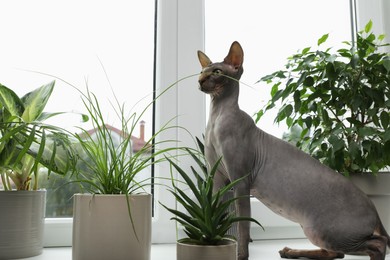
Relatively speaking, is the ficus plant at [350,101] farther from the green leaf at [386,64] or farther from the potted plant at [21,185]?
the potted plant at [21,185]

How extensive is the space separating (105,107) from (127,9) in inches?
14.4

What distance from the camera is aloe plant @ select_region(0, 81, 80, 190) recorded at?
75 centimetres

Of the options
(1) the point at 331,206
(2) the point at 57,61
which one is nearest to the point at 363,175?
(1) the point at 331,206

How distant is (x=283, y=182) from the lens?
0.78 metres

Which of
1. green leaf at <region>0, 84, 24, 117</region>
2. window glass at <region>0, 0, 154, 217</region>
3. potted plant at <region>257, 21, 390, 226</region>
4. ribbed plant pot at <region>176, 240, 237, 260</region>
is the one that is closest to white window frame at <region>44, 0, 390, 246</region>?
window glass at <region>0, 0, 154, 217</region>

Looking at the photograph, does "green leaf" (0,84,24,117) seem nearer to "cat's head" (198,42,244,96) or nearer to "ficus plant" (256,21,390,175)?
"cat's head" (198,42,244,96)

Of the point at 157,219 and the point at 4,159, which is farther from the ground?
the point at 4,159

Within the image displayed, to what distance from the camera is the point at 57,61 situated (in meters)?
1.18

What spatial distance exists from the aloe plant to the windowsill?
0.61 ft

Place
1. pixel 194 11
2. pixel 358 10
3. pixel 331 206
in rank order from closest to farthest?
pixel 331 206 < pixel 194 11 < pixel 358 10

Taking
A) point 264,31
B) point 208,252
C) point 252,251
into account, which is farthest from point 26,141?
point 264,31

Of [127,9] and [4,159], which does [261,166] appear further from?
[127,9]

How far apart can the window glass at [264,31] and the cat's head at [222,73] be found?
1.48 feet

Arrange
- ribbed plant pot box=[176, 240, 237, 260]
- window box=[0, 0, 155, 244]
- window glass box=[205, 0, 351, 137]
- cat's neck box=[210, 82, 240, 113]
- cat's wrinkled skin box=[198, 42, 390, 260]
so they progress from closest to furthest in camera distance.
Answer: ribbed plant pot box=[176, 240, 237, 260]
cat's wrinkled skin box=[198, 42, 390, 260]
cat's neck box=[210, 82, 240, 113]
window box=[0, 0, 155, 244]
window glass box=[205, 0, 351, 137]
